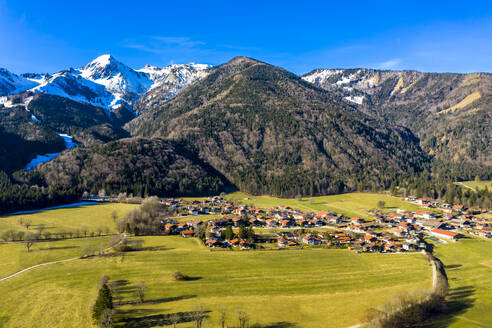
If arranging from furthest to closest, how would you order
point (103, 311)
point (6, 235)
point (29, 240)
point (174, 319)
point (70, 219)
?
point (70, 219) → point (6, 235) → point (29, 240) → point (174, 319) → point (103, 311)

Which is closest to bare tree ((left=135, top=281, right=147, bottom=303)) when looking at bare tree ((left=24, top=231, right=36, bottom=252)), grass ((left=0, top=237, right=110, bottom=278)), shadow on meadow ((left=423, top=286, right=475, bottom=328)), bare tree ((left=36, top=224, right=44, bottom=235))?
grass ((left=0, top=237, right=110, bottom=278))

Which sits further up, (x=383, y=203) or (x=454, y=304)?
(x=383, y=203)

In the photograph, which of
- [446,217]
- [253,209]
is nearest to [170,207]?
[253,209]

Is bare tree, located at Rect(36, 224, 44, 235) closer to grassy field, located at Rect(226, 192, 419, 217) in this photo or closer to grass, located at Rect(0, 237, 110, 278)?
grass, located at Rect(0, 237, 110, 278)

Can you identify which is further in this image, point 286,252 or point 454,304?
point 286,252

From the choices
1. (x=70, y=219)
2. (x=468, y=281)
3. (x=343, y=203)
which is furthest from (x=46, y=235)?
(x=343, y=203)

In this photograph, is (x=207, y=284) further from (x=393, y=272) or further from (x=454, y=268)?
(x=454, y=268)

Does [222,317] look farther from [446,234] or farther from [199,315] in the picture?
[446,234]
